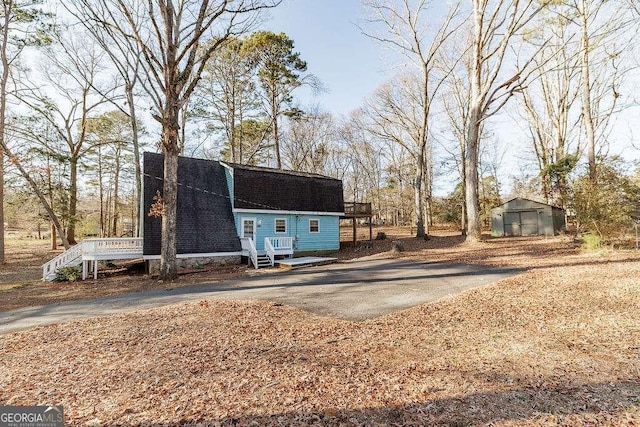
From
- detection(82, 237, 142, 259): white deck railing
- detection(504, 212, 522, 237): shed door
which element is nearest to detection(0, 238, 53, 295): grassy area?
detection(82, 237, 142, 259): white deck railing

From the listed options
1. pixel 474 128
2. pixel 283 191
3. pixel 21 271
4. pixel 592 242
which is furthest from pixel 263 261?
pixel 592 242

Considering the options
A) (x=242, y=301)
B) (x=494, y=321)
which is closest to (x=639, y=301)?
(x=494, y=321)

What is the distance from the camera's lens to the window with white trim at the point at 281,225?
1789 centimetres

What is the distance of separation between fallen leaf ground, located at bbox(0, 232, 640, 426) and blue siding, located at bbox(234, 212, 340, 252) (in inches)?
405

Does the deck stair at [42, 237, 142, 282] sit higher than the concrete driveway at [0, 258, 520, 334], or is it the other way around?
the deck stair at [42, 237, 142, 282]

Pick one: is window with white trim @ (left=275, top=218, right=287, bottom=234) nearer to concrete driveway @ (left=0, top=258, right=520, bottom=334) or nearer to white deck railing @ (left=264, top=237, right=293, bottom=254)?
white deck railing @ (left=264, top=237, right=293, bottom=254)

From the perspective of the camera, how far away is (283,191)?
59.4ft

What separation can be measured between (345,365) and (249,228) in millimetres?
13606

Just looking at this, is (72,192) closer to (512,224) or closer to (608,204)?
(608,204)

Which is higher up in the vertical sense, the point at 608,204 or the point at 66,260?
the point at 608,204

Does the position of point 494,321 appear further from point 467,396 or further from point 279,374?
point 279,374

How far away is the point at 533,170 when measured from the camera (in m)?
32.1

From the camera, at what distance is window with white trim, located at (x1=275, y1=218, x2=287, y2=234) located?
17.9 meters

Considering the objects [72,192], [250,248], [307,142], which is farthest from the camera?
[307,142]
